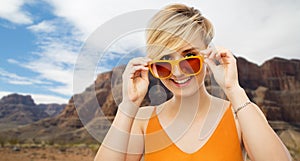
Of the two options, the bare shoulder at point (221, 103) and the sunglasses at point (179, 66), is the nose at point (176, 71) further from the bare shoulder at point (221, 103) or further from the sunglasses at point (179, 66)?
the bare shoulder at point (221, 103)

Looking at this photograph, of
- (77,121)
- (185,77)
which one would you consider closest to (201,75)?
(185,77)

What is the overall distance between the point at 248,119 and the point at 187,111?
255mm

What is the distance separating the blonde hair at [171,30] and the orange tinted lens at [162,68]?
32mm

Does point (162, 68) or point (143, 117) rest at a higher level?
point (162, 68)

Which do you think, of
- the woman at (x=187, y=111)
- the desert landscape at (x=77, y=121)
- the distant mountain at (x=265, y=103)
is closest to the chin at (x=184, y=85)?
the woman at (x=187, y=111)

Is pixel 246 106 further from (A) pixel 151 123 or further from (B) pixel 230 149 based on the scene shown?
(A) pixel 151 123

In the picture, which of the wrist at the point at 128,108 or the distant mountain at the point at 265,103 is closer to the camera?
the wrist at the point at 128,108

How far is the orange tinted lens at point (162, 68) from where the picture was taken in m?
1.26

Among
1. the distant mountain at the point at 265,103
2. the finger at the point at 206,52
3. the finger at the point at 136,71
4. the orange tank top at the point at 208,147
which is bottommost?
the distant mountain at the point at 265,103

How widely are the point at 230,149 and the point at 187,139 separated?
0.54 ft

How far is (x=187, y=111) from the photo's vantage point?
1.36 meters

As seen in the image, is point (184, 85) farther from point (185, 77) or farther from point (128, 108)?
point (128, 108)

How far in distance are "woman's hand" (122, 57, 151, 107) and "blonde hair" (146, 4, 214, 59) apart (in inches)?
2.2

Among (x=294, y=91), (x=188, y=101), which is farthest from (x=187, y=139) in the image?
(x=294, y=91)
